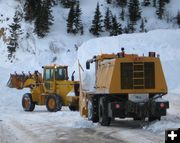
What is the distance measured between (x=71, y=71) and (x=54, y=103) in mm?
19574

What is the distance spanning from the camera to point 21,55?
191 feet

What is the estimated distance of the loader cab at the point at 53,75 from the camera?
2578cm

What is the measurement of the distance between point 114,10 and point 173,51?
29270mm

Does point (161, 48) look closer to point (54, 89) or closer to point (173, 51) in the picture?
point (173, 51)

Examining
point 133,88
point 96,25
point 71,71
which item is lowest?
point 133,88

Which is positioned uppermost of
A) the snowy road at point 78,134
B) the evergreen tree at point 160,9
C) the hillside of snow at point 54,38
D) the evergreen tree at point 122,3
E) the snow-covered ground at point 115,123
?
the evergreen tree at point 122,3

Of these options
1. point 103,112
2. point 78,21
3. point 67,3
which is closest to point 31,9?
point 78,21

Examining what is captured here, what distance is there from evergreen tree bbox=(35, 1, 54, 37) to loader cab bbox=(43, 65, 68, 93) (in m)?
34.1

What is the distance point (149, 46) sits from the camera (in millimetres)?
41562

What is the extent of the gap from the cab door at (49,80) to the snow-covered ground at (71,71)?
45.3 inches

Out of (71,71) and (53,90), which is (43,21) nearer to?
(71,71)

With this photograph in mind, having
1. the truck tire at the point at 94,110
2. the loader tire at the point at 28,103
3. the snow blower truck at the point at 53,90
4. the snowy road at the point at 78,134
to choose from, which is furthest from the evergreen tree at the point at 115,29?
the snowy road at the point at 78,134

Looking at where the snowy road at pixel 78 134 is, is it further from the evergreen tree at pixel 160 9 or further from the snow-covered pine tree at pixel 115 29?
the evergreen tree at pixel 160 9

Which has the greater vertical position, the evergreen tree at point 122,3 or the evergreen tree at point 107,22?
the evergreen tree at point 122,3
